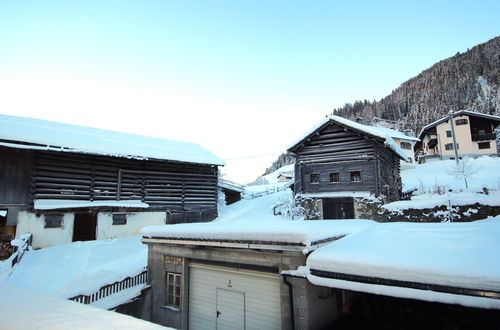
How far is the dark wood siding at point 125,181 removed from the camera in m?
17.6

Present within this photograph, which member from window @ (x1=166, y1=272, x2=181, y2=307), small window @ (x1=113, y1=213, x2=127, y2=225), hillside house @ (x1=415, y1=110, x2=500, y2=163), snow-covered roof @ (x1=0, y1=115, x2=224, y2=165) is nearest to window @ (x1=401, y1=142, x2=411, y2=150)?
hillside house @ (x1=415, y1=110, x2=500, y2=163)

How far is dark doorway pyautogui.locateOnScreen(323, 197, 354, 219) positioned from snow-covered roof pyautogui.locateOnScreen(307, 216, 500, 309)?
47.4ft

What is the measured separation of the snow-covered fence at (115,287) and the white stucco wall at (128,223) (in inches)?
342

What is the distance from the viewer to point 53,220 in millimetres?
16891

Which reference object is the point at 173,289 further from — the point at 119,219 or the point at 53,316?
the point at 119,219

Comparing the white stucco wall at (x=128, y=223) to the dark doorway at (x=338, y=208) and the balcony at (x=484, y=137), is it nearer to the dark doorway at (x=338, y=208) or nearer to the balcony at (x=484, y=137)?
the dark doorway at (x=338, y=208)

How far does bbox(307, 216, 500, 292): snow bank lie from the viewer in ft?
15.0

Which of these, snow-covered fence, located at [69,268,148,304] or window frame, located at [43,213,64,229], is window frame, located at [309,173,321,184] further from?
window frame, located at [43,213,64,229]

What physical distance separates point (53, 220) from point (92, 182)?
3200mm

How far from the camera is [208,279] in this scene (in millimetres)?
9812

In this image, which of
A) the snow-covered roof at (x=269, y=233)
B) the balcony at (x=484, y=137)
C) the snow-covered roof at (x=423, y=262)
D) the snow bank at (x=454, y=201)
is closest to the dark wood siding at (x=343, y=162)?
the snow bank at (x=454, y=201)

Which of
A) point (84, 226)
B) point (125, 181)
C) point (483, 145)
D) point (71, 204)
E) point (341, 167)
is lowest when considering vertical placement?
point (84, 226)

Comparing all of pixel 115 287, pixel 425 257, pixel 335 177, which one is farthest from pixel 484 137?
pixel 115 287

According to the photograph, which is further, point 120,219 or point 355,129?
point 355,129
